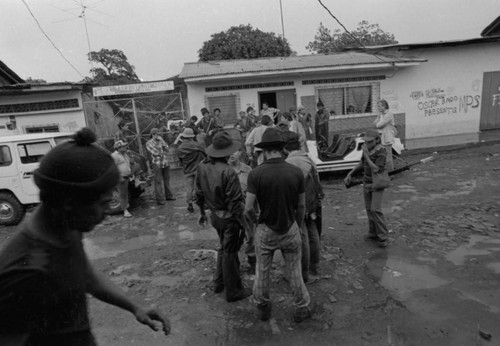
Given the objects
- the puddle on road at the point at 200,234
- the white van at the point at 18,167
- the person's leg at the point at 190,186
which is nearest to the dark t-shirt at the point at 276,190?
the puddle on road at the point at 200,234

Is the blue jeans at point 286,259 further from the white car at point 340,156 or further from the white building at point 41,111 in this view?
the white building at point 41,111

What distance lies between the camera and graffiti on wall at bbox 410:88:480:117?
14992mm

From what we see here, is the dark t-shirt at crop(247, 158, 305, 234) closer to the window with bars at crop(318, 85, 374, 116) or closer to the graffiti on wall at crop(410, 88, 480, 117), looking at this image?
the window with bars at crop(318, 85, 374, 116)

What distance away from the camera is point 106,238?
6.57 meters

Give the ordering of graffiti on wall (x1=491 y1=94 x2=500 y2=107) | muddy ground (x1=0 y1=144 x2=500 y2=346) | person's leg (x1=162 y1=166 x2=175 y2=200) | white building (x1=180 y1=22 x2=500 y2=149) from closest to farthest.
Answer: muddy ground (x1=0 y1=144 x2=500 y2=346), person's leg (x1=162 y1=166 x2=175 y2=200), white building (x1=180 y1=22 x2=500 y2=149), graffiti on wall (x1=491 y1=94 x2=500 y2=107)

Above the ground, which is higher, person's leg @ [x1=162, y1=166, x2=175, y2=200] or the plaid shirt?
the plaid shirt

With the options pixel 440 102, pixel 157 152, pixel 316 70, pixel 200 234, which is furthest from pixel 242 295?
pixel 440 102

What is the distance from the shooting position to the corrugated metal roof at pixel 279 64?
12.9 meters

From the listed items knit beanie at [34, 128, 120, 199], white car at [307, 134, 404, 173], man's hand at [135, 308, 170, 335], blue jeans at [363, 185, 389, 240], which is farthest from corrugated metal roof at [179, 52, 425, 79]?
knit beanie at [34, 128, 120, 199]

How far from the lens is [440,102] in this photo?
1524cm

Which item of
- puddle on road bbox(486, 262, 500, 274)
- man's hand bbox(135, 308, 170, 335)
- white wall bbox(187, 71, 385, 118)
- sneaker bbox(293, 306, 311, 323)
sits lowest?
puddle on road bbox(486, 262, 500, 274)

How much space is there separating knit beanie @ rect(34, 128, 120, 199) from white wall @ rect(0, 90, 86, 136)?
12.6m

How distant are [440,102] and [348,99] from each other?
4.25 metres

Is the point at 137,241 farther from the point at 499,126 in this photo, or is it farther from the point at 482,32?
the point at 482,32
